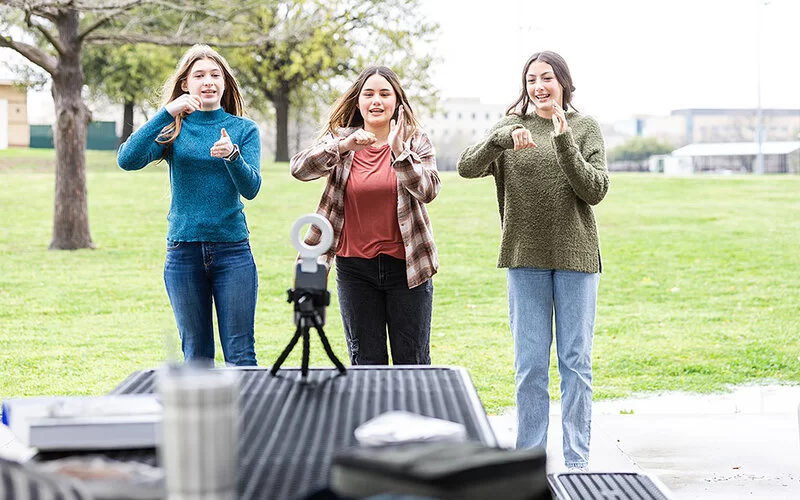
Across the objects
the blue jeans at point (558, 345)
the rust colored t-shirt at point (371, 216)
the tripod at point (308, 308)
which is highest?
the rust colored t-shirt at point (371, 216)

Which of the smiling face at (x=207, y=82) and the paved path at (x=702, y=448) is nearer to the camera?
the smiling face at (x=207, y=82)

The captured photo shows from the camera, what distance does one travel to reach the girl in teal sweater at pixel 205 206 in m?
3.31

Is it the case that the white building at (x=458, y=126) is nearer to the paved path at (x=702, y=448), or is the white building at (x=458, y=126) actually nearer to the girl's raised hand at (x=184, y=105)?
the paved path at (x=702, y=448)

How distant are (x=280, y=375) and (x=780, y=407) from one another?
12.6 ft

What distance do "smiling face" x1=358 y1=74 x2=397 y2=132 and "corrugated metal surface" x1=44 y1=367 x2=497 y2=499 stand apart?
1.33 metres

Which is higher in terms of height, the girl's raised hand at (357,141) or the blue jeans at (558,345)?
the girl's raised hand at (357,141)

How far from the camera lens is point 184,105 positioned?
3279 mm

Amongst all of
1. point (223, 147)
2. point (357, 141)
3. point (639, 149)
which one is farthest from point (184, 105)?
point (639, 149)

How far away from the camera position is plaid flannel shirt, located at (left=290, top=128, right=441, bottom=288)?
3.28 meters

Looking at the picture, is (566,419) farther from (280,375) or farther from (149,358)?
(149,358)

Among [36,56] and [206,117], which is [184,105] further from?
[36,56]

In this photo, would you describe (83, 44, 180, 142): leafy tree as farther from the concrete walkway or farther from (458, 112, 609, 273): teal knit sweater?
(458, 112, 609, 273): teal knit sweater

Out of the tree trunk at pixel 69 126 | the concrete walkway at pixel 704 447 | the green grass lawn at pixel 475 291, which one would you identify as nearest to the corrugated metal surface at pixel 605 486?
the concrete walkway at pixel 704 447

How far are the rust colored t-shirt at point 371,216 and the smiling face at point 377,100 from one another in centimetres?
16
